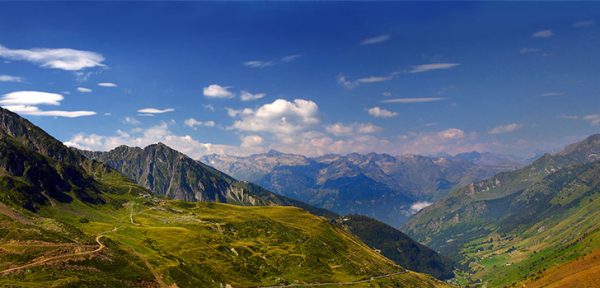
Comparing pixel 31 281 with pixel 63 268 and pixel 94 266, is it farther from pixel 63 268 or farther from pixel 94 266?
pixel 94 266

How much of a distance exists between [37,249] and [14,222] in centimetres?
3546

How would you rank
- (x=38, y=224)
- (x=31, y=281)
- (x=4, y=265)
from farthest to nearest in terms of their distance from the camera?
(x=38, y=224) < (x=4, y=265) < (x=31, y=281)

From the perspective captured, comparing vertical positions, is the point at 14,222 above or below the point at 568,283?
above

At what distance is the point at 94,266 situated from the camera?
158 m

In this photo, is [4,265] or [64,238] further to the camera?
[64,238]

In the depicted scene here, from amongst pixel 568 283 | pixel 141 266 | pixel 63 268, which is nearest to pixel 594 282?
pixel 568 283

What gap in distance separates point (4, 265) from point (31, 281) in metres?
16.6

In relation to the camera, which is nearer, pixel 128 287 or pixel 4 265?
pixel 4 265

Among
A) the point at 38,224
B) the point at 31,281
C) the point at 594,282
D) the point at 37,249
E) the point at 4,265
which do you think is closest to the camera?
the point at 31,281

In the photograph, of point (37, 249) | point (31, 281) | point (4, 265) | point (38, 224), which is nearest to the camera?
point (31, 281)

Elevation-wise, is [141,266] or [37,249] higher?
[37,249]

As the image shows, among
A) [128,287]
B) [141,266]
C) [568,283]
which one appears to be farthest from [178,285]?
[568,283]

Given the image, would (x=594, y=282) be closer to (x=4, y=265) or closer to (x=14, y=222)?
(x=4, y=265)

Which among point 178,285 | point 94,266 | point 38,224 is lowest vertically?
point 178,285
